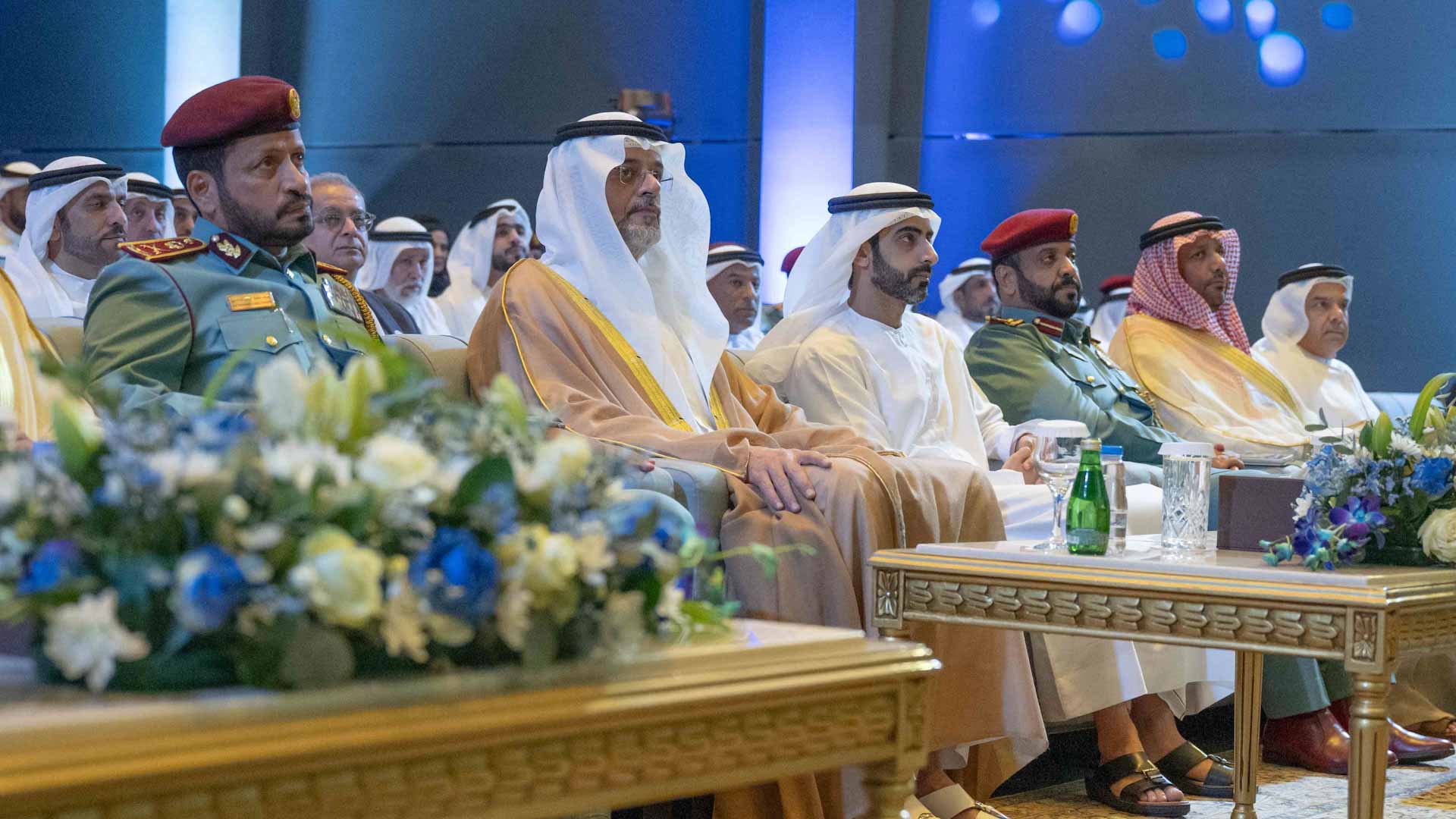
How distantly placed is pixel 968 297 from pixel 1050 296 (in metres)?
4.13

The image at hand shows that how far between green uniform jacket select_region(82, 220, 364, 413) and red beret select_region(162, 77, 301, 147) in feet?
0.59

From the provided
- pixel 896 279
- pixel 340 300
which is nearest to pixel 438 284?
pixel 896 279

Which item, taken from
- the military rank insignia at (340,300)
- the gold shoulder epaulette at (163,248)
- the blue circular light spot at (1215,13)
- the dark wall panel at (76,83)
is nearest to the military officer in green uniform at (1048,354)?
the military rank insignia at (340,300)

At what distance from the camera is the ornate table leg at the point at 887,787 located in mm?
1780

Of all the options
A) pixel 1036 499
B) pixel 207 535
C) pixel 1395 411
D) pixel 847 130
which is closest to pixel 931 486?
pixel 1036 499

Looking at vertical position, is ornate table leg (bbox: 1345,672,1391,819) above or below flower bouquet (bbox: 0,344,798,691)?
below

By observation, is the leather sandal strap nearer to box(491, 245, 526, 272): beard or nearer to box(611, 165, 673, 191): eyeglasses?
box(611, 165, 673, 191): eyeglasses

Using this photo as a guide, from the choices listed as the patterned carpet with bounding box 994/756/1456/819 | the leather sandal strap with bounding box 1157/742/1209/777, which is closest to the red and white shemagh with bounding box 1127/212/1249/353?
the patterned carpet with bounding box 994/756/1456/819

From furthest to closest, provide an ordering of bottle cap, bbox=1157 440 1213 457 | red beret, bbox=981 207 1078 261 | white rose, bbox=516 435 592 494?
red beret, bbox=981 207 1078 261 → bottle cap, bbox=1157 440 1213 457 → white rose, bbox=516 435 592 494

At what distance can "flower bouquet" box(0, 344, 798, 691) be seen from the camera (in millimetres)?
1273

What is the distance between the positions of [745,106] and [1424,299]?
4231 mm

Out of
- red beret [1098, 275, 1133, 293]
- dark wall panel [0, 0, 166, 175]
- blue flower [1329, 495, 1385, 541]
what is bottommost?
blue flower [1329, 495, 1385, 541]

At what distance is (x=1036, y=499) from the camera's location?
164 inches

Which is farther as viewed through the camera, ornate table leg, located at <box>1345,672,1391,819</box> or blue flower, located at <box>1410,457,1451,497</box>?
blue flower, located at <box>1410,457,1451,497</box>
